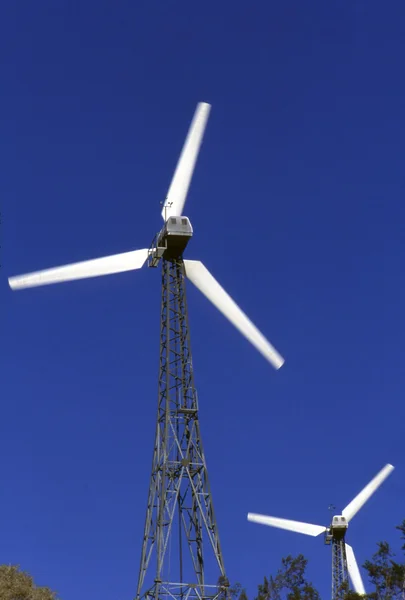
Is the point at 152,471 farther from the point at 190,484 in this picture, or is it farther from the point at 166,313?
the point at 166,313

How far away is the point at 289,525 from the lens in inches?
4377

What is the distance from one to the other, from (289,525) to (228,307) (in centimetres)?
5324

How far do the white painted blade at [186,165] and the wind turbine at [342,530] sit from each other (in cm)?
5033

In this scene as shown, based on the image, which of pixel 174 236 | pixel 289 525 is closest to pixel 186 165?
pixel 174 236

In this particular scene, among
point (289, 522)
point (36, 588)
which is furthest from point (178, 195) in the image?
point (289, 522)

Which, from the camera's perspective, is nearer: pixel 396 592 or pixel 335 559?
pixel 396 592

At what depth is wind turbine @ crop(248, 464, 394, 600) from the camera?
11071 centimetres

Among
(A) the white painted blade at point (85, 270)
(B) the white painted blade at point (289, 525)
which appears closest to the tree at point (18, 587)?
(A) the white painted blade at point (85, 270)

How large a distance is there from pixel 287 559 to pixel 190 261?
29300 millimetres

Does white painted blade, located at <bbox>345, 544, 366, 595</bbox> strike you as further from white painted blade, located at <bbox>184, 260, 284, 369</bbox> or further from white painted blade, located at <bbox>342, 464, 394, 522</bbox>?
white painted blade, located at <bbox>184, 260, 284, 369</bbox>

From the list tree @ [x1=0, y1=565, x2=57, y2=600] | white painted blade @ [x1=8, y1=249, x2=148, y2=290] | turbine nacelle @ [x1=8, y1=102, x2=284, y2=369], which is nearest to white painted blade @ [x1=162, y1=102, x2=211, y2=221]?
turbine nacelle @ [x1=8, y1=102, x2=284, y2=369]

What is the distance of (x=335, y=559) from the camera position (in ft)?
373

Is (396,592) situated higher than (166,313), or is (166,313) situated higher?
(166,313)

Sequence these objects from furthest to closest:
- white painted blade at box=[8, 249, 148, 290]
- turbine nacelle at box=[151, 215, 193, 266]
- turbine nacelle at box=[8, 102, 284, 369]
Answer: turbine nacelle at box=[151, 215, 193, 266]
turbine nacelle at box=[8, 102, 284, 369]
white painted blade at box=[8, 249, 148, 290]
